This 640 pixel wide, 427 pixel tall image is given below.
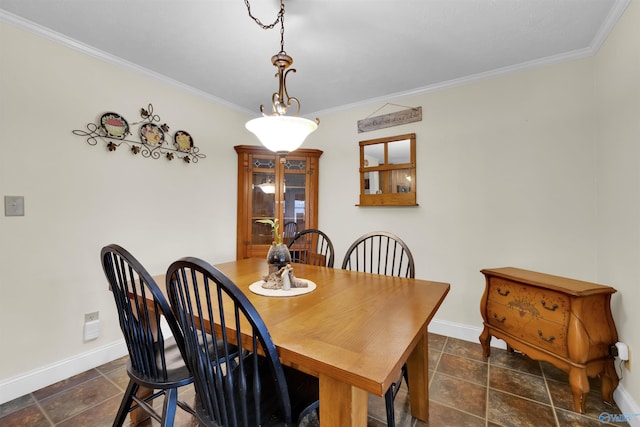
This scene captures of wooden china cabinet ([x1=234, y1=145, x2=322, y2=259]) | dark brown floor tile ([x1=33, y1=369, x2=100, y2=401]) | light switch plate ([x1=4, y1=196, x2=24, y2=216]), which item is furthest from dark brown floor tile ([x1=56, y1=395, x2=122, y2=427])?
wooden china cabinet ([x1=234, y1=145, x2=322, y2=259])

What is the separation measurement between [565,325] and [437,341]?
3.29 ft

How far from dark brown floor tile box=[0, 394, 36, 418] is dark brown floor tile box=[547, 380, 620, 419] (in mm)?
3086

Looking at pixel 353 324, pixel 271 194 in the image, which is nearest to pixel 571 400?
pixel 353 324

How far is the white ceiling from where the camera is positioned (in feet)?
5.29

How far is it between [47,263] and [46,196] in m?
0.45

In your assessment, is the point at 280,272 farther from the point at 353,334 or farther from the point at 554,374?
the point at 554,374

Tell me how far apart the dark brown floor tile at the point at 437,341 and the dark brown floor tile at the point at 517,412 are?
2.04ft

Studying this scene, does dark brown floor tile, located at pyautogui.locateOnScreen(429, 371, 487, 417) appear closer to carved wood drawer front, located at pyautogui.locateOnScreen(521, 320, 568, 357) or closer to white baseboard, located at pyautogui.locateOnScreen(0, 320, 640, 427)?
carved wood drawer front, located at pyautogui.locateOnScreen(521, 320, 568, 357)

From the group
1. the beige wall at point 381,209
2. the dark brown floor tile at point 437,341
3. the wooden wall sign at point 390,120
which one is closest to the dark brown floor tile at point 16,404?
the beige wall at point 381,209

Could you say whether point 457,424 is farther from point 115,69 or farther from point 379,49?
point 115,69

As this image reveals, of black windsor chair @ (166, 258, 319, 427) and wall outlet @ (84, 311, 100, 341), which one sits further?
wall outlet @ (84, 311, 100, 341)

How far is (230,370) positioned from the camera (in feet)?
2.73

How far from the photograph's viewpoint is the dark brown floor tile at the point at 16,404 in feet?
5.11

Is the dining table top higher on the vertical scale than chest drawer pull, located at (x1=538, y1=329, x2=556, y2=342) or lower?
higher
